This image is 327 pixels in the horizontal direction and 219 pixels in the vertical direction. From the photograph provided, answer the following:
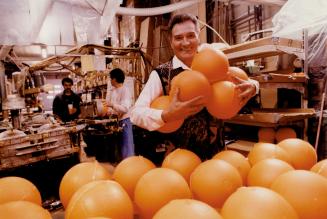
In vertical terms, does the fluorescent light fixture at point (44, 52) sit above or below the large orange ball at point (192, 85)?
above

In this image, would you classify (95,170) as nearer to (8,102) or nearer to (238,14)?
(8,102)

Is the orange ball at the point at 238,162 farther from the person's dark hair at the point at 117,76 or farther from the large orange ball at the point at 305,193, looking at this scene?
the person's dark hair at the point at 117,76

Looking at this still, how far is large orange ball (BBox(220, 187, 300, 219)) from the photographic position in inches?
24.2

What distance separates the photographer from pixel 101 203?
0.74 metres

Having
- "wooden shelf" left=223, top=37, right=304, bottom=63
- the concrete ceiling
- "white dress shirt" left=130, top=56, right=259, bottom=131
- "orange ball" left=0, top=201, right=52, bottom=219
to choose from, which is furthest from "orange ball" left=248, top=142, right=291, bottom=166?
"wooden shelf" left=223, top=37, right=304, bottom=63

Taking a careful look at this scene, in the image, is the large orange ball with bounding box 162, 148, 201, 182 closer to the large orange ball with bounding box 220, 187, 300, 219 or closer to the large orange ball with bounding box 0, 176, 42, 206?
the large orange ball with bounding box 220, 187, 300, 219

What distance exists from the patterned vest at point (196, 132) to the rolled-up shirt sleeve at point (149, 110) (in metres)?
0.05

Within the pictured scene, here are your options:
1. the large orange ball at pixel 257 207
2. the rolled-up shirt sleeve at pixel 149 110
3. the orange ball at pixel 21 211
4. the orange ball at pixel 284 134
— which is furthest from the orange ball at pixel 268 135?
the orange ball at pixel 21 211

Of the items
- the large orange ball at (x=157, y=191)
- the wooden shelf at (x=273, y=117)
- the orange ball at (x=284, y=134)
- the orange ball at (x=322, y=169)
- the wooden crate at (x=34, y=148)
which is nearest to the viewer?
the large orange ball at (x=157, y=191)

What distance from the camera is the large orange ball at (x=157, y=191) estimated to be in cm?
81

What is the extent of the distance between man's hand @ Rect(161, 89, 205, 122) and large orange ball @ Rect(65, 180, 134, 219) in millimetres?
366

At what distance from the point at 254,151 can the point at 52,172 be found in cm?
250

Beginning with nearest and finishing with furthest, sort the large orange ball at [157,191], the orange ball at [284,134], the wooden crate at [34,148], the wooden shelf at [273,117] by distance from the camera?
1. the large orange ball at [157,191]
2. the wooden crate at [34,148]
3. the wooden shelf at [273,117]
4. the orange ball at [284,134]

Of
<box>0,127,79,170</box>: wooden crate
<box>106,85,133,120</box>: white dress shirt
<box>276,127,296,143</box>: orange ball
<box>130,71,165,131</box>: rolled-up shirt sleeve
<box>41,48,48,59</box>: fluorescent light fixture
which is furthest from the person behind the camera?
<box>41,48,48,59</box>: fluorescent light fixture
